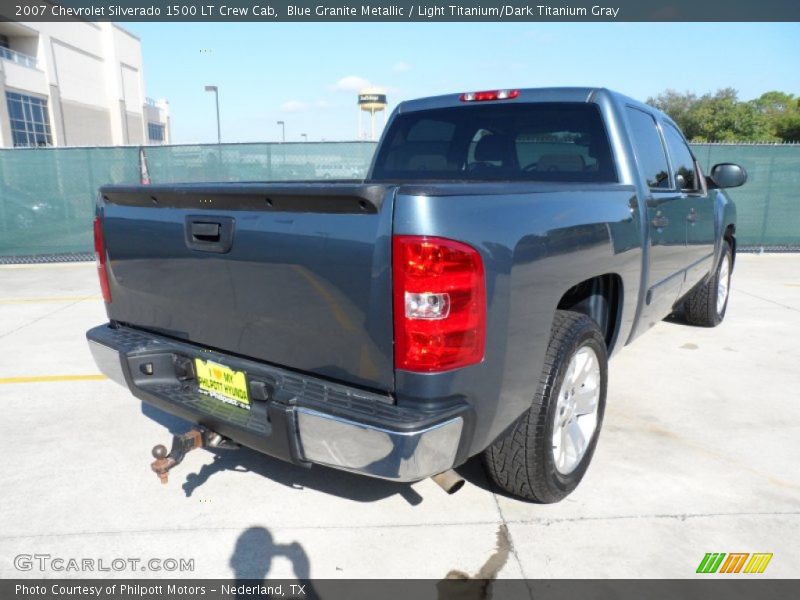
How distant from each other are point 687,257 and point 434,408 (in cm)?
305

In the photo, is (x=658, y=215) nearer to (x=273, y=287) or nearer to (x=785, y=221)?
(x=273, y=287)

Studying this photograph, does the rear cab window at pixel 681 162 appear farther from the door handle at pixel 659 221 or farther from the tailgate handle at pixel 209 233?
the tailgate handle at pixel 209 233

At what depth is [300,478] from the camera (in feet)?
9.97

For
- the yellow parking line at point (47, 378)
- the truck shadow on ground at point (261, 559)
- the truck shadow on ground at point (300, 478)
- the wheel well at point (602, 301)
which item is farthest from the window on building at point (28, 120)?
the wheel well at point (602, 301)

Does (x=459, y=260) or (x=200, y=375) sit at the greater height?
(x=459, y=260)

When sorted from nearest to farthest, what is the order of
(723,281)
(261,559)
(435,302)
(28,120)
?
(435,302) → (261,559) → (723,281) → (28,120)

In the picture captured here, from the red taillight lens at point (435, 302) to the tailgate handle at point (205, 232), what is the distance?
84 centimetres

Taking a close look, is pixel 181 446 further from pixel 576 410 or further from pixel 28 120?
pixel 28 120

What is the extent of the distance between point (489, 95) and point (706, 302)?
3380 mm

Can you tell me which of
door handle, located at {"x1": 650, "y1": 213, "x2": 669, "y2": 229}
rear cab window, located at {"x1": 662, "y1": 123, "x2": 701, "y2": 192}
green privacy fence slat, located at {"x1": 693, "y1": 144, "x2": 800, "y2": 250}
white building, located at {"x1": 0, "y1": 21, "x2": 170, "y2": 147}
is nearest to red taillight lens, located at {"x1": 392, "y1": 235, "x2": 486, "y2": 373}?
door handle, located at {"x1": 650, "y1": 213, "x2": 669, "y2": 229}

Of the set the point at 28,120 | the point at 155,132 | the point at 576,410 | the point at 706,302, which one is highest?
the point at 155,132

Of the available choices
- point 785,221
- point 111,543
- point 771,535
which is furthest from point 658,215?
point 785,221

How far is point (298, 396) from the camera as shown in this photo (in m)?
2.09

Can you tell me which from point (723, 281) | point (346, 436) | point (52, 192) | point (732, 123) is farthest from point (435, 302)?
point (732, 123)
